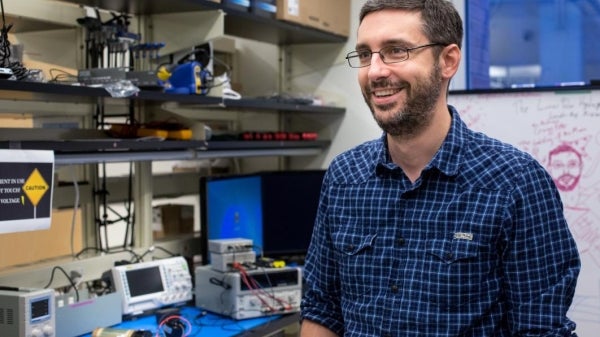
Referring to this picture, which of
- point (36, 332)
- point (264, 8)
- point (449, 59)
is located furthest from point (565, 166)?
point (36, 332)

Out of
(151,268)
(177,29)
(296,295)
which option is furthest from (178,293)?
(177,29)

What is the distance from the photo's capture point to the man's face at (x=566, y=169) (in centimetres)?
282

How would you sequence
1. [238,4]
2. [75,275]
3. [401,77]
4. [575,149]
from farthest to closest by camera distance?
[575,149] → [238,4] → [75,275] → [401,77]

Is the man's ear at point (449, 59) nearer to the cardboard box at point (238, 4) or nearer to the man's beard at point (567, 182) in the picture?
the cardboard box at point (238, 4)

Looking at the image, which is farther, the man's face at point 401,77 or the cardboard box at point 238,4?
the cardboard box at point 238,4

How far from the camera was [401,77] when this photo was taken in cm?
128

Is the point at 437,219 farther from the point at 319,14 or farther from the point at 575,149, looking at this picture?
the point at 319,14

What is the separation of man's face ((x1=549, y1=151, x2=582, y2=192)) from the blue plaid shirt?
1.63 m

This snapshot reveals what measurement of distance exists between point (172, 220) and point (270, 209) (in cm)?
46

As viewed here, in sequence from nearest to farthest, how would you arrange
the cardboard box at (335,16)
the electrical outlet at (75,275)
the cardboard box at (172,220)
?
the electrical outlet at (75,275) → the cardboard box at (172,220) → the cardboard box at (335,16)

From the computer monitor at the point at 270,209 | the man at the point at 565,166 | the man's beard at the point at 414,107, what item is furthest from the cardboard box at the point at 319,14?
the man's beard at the point at 414,107

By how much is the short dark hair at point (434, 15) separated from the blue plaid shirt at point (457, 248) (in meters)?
0.18

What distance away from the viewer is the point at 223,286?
8.43ft

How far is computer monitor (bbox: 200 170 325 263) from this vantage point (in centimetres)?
298
